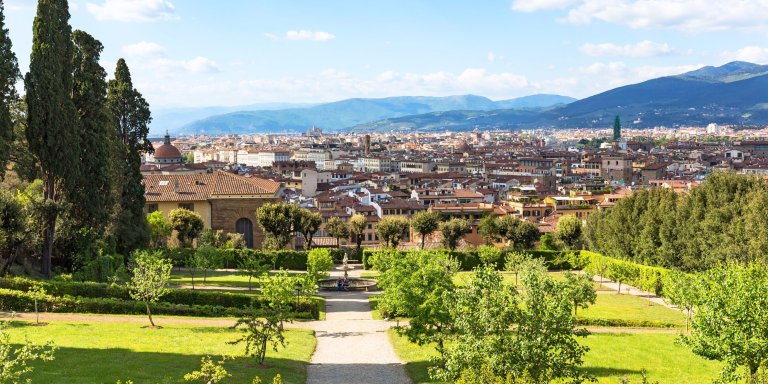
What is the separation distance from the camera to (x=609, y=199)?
10025 cm

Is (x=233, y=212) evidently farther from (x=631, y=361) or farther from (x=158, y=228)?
(x=631, y=361)

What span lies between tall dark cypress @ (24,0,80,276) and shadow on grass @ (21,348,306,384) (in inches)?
697

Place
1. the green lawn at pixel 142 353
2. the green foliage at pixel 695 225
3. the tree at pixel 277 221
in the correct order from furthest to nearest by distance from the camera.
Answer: the tree at pixel 277 221 < the green foliage at pixel 695 225 < the green lawn at pixel 142 353

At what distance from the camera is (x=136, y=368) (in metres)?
21.8

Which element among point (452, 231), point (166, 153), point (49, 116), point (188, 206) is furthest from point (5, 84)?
point (166, 153)

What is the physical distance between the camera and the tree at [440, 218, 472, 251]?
69188 mm

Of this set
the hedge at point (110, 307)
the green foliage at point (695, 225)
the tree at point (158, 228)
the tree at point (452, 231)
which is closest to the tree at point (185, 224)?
the tree at point (158, 228)

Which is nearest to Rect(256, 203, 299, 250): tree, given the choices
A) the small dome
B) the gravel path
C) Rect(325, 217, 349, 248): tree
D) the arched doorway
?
the arched doorway

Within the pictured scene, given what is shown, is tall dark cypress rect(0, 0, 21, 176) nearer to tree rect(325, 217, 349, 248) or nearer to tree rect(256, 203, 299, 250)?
tree rect(256, 203, 299, 250)

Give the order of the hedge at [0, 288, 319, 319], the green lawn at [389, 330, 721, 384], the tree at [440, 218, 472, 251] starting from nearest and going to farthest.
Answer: the green lawn at [389, 330, 721, 384]
the hedge at [0, 288, 319, 319]
the tree at [440, 218, 472, 251]

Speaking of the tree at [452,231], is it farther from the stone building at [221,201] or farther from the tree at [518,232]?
the stone building at [221,201]

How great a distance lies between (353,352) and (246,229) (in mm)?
40648

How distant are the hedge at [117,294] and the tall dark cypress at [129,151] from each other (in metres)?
15.1

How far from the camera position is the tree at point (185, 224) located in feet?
202
